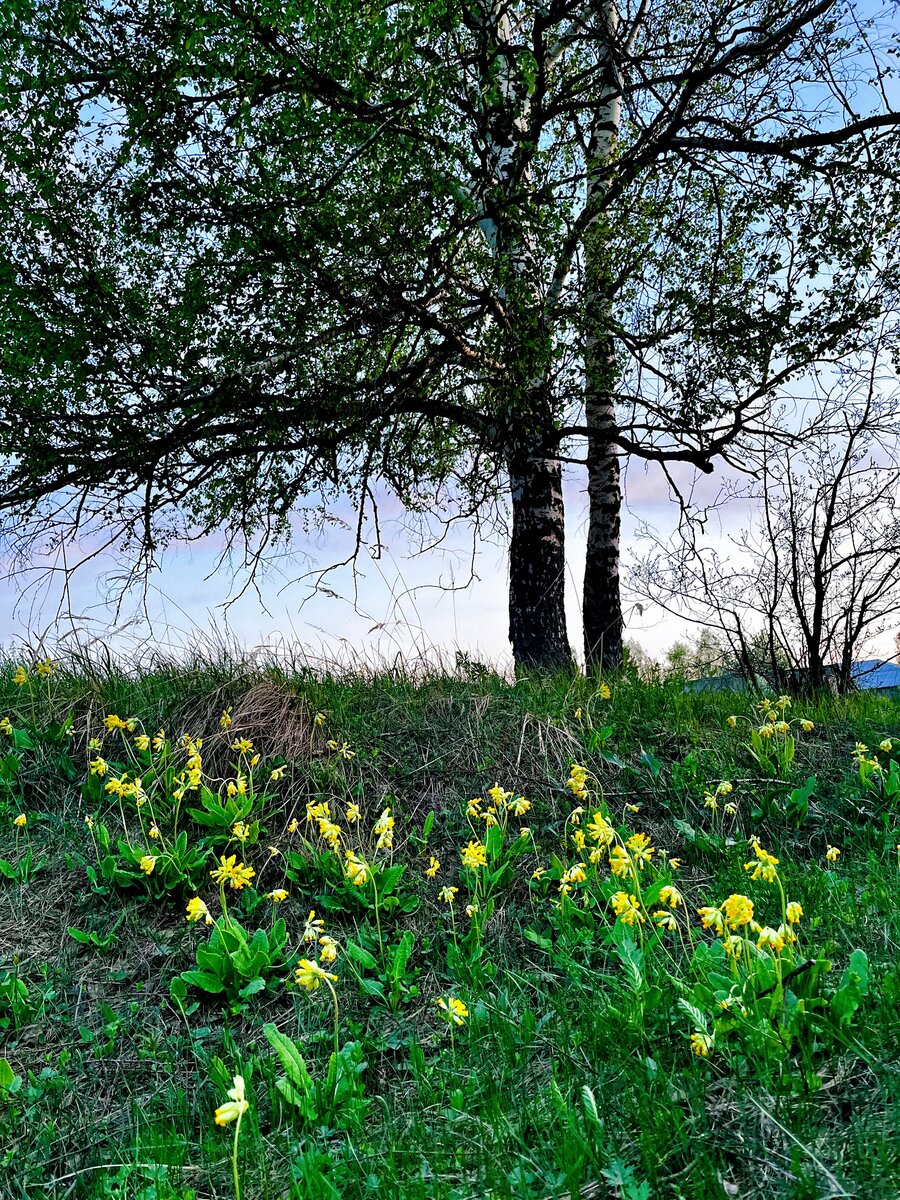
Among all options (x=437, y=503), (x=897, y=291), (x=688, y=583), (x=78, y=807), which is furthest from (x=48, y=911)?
(x=897, y=291)

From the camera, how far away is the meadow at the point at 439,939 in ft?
Answer: 7.36

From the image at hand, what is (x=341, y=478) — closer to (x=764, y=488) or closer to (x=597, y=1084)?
(x=764, y=488)

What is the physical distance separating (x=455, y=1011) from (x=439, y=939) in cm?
96

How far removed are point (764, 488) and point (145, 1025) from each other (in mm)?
8140

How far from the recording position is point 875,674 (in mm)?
11133

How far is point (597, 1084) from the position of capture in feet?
8.09

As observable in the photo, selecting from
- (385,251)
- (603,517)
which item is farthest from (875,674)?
(385,251)

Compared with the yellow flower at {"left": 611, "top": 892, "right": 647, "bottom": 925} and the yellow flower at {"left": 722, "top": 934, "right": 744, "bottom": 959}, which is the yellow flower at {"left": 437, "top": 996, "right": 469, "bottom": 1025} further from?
the yellow flower at {"left": 722, "top": 934, "right": 744, "bottom": 959}

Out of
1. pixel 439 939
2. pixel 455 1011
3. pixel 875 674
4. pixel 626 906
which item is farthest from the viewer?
pixel 875 674

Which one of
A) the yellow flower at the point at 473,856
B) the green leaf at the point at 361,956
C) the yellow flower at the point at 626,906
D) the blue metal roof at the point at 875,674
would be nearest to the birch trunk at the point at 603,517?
the blue metal roof at the point at 875,674

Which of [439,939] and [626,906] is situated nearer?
[626,906]

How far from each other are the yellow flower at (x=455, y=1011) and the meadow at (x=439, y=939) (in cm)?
5

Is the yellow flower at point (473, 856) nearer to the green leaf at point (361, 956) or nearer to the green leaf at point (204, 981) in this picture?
the green leaf at point (361, 956)

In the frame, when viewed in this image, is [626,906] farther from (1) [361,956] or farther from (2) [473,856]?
(1) [361,956]
